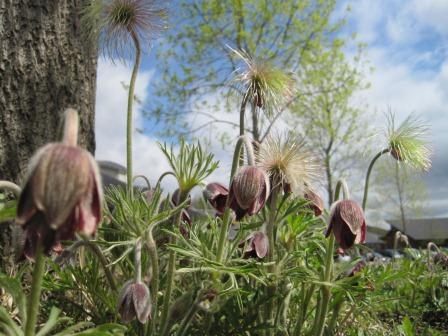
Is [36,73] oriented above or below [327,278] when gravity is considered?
above

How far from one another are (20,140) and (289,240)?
1351 millimetres

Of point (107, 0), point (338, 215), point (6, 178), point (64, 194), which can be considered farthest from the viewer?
point (6, 178)

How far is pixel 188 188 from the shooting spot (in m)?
1.71

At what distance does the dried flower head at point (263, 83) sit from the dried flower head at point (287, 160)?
15 cm

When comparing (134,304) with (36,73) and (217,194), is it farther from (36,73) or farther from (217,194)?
(36,73)

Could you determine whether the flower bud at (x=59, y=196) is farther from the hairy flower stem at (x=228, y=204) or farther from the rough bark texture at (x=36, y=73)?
the rough bark texture at (x=36, y=73)

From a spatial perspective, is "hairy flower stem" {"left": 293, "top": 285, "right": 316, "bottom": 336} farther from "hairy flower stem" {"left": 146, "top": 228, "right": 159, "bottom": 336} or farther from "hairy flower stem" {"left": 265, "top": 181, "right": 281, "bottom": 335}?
"hairy flower stem" {"left": 146, "top": 228, "right": 159, "bottom": 336}

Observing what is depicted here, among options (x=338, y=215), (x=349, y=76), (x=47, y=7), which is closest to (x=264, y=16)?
(x=349, y=76)

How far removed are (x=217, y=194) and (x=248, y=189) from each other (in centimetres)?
41

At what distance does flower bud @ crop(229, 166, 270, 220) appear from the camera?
4.59ft

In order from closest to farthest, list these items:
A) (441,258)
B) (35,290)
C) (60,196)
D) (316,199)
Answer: (60,196) < (35,290) < (316,199) < (441,258)

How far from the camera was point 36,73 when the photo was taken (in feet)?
7.77

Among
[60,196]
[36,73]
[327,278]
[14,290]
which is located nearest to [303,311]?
[327,278]

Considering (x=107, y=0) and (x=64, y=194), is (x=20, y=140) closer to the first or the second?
(x=107, y=0)
